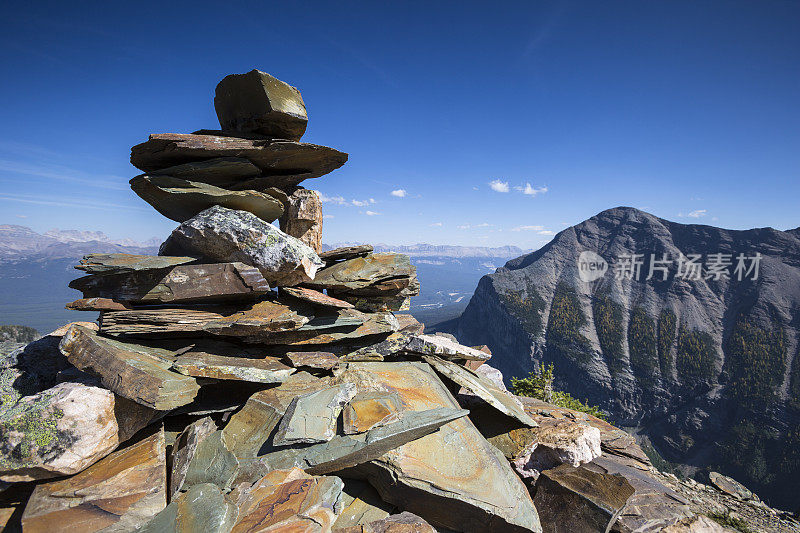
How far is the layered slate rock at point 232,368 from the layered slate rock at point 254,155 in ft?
22.4

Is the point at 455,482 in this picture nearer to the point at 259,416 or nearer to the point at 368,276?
the point at 259,416

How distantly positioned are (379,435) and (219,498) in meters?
3.79

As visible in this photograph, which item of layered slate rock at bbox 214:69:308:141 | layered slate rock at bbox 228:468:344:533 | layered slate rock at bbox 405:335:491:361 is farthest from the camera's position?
layered slate rock at bbox 405:335:491:361

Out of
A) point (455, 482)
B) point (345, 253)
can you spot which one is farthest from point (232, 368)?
point (455, 482)

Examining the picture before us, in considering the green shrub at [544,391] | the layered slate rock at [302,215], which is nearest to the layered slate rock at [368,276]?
the layered slate rock at [302,215]

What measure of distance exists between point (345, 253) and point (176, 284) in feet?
20.0

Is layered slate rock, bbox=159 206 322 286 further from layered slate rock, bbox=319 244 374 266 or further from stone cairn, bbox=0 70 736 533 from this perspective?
layered slate rock, bbox=319 244 374 266

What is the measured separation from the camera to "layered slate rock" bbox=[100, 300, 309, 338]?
31.1 feet

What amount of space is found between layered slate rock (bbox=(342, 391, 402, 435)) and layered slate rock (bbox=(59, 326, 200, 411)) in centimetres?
430

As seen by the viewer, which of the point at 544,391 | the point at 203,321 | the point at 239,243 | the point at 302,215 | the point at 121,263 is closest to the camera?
the point at 121,263

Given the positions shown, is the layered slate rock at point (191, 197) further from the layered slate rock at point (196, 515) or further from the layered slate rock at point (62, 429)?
the layered slate rock at point (196, 515)

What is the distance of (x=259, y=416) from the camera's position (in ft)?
31.1

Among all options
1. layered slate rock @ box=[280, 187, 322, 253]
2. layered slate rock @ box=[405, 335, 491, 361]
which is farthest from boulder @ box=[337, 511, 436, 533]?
layered slate rock @ box=[280, 187, 322, 253]

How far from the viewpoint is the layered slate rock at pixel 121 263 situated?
380 inches
